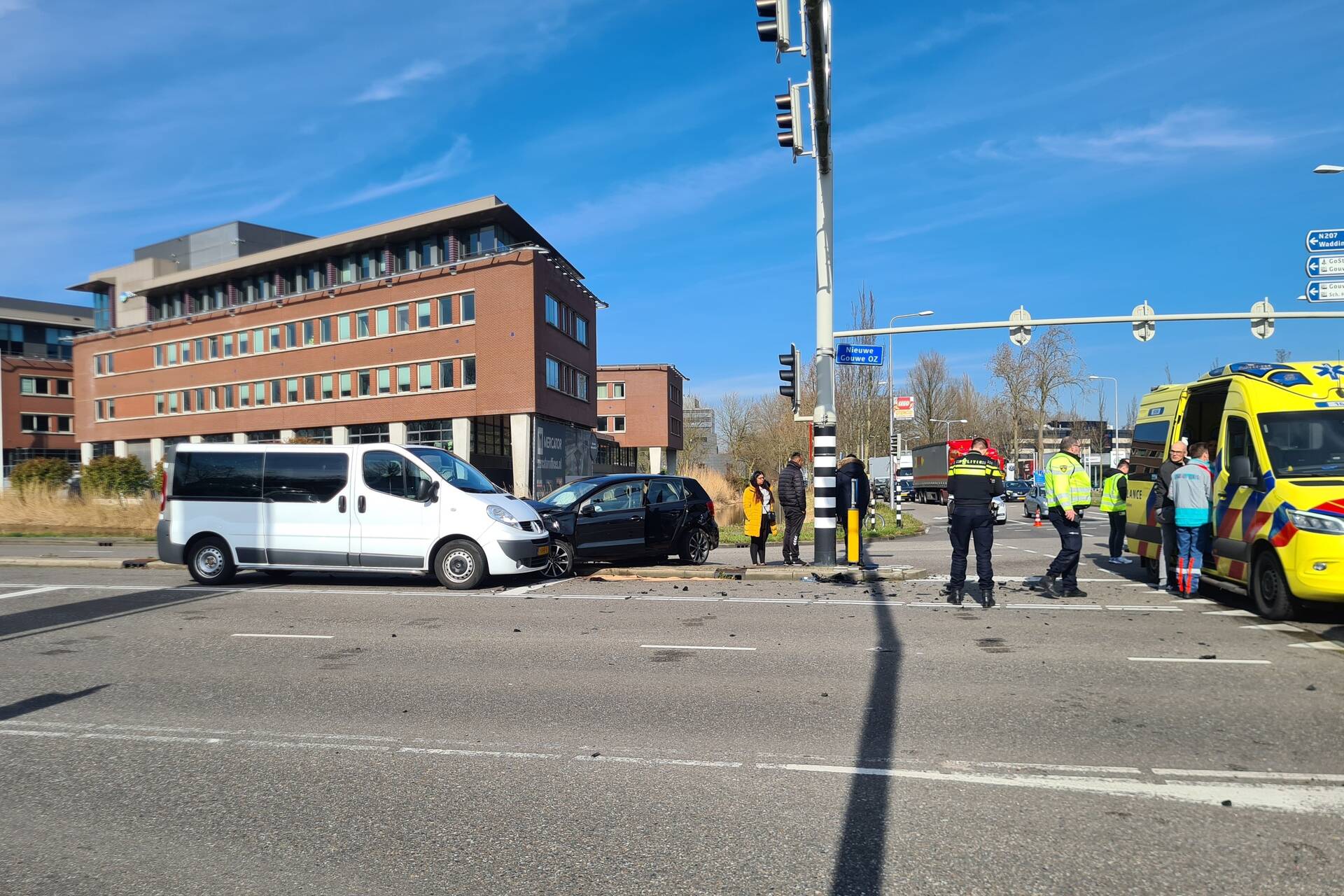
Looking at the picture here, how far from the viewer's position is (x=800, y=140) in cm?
1059

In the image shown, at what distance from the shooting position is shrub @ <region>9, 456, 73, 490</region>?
2780 cm

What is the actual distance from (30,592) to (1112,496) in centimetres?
1729

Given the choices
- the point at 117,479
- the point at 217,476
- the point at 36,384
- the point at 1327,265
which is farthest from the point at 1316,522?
the point at 36,384

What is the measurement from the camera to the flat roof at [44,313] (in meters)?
76.1

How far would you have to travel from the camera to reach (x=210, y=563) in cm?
1302

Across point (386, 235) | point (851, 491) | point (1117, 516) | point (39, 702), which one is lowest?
point (39, 702)

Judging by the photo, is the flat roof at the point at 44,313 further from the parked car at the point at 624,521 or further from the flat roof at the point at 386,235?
the parked car at the point at 624,521

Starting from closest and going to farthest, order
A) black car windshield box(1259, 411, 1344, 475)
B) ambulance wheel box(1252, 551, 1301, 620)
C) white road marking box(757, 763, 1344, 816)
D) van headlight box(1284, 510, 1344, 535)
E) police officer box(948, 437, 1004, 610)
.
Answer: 1. white road marking box(757, 763, 1344, 816)
2. van headlight box(1284, 510, 1344, 535)
3. ambulance wheel box(1252, 551, 1301, 620)
4. black car windshield box(1259, 411, 1344, 475)
5. police officer box(948, 437, 1004, 610)

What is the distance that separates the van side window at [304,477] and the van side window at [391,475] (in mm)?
365

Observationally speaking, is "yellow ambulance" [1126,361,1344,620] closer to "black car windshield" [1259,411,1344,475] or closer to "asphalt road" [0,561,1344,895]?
"black car windshield" [1259,411,1344,475]

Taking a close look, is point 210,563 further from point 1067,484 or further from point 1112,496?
point 1112,496

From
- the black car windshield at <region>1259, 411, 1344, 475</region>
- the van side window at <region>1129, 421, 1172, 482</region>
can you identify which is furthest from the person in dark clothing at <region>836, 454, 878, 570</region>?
the black car windshield at <region>1259, 411, 1344, 475</region>

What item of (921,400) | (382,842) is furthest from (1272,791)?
(921,400)

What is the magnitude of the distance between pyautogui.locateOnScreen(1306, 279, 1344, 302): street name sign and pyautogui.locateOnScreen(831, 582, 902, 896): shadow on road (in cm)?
1665
